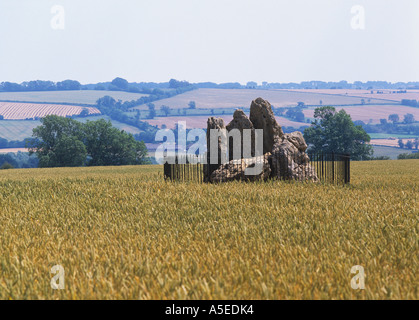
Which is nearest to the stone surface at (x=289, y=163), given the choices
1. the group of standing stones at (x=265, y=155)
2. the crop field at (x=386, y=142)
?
the group of standing stones at (x=265, y=155)

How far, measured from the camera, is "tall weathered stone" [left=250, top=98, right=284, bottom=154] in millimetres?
19391

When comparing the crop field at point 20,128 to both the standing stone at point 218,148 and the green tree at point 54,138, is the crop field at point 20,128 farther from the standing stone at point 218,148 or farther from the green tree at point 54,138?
the standing stone at point 218,148

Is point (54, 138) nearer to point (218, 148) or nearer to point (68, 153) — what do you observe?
point (68, 153)

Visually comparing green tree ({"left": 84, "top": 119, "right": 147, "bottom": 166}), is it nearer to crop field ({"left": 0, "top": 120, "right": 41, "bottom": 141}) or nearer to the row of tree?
the row of tree

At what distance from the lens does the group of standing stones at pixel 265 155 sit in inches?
686

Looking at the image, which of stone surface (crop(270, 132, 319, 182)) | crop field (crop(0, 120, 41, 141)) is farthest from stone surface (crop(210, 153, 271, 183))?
crop field (crop(0, 120, 41, 141))

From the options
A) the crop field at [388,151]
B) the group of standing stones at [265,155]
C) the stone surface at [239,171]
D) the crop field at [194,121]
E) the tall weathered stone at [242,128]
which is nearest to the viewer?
the stone surface at [239,171]

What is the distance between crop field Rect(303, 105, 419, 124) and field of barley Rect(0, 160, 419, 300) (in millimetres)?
167551

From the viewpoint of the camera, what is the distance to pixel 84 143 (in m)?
80.6

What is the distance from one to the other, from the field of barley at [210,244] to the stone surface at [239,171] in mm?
3378
